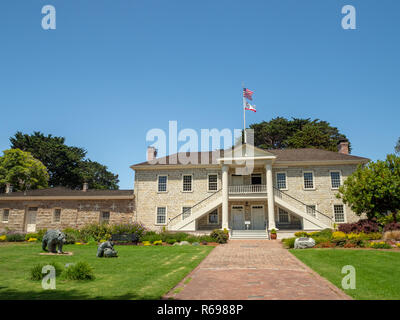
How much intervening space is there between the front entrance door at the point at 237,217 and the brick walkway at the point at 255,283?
14847mm

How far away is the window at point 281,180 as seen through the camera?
88.6 ft

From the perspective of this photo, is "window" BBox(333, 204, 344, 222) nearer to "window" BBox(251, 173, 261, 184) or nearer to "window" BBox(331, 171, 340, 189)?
"window" BBox(331, 171, 340, 189)

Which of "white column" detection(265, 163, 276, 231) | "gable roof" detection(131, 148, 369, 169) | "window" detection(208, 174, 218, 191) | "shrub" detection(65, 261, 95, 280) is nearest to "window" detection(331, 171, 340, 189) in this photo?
"gable roof" detection(131, 148, 369, 169)

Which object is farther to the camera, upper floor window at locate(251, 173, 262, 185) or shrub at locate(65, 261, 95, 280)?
upper floor window at locate(251, 173, 262, 185)

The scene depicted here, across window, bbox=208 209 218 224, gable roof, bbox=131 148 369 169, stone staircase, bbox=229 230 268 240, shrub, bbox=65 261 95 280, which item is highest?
gable roof, bbox=131 148 369 169

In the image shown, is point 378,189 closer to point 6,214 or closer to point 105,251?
point 105,251

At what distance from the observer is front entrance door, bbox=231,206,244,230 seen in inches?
1067

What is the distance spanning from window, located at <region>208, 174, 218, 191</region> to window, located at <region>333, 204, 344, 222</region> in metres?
10.9

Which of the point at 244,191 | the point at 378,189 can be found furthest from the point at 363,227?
the point at 244,191

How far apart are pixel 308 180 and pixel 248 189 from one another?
5.76 m

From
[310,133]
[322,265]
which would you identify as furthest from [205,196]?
[310,133]

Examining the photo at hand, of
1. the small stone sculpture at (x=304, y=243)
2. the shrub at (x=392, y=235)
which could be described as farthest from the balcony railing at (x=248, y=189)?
the shrub at (x=392, y=235)

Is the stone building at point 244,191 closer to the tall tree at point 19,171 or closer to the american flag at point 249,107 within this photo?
the american flag at point 249,107

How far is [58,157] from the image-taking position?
50156mm
